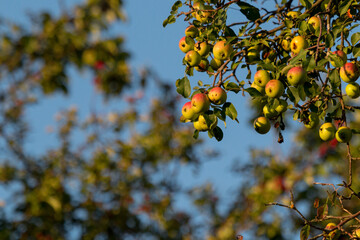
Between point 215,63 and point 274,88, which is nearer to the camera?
point 274,88

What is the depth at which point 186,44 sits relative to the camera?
7.12 feet

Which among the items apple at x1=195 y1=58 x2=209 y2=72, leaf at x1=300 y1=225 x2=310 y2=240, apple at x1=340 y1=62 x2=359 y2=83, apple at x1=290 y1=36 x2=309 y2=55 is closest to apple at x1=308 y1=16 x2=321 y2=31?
apple at x1=290 y1=36 x2=309 y2=55

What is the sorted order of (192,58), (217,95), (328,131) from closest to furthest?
1. (217,95)
2. (192,58)
3. (328,131)

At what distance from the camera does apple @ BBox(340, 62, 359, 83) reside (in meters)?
1.92

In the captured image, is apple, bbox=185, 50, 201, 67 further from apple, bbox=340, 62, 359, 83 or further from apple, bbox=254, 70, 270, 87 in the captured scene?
apple, bbox=340, 62, 359, 83

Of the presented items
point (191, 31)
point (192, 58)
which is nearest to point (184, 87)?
point (192, 58)

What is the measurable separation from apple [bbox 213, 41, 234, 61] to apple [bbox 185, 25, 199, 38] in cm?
17

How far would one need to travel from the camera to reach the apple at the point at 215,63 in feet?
7.01

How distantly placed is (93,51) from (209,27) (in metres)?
Result: 4.59

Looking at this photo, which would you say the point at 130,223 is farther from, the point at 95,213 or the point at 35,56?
the point at 35,56

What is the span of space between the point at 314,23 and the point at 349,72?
0.91ft

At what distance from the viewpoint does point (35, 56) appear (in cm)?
651

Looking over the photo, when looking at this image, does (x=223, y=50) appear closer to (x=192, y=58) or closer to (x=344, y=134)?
(x=192, y=58)

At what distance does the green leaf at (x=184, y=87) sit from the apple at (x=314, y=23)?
52 centimetres
